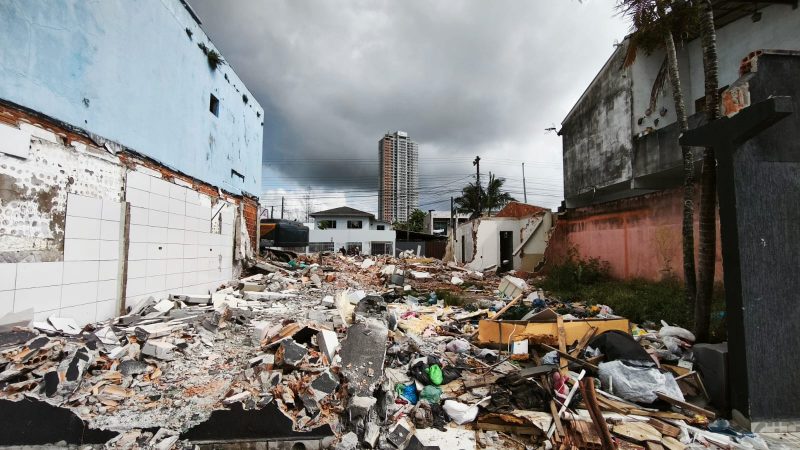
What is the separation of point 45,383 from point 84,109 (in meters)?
3.54

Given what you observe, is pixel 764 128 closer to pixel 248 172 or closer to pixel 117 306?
pixel 117 306

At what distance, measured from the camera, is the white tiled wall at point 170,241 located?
18.2 ft

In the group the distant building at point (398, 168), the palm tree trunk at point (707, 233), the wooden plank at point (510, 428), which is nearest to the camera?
the wooden plank at point (510, 428)

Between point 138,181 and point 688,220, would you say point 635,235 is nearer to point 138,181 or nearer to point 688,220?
point 688,220

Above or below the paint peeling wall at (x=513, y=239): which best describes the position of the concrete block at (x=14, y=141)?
above

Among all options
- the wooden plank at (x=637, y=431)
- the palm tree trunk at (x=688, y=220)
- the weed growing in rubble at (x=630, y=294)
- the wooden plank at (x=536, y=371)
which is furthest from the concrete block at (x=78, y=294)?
the palm tree trunk at (x=688, y=220)

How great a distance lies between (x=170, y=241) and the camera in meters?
6.52

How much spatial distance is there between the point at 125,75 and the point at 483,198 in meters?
23.6

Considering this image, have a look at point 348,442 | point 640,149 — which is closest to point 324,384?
point 348,442

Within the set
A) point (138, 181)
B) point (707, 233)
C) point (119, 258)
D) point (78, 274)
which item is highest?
point (138, 181)

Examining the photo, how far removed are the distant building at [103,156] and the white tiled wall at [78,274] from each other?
0.5 inches

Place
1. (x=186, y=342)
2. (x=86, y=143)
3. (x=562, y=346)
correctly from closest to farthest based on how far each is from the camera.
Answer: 1. (x=186, y=342)
2. (x=562, y=346)
3. (x=86, y=143)

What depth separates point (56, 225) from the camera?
4.19 metres

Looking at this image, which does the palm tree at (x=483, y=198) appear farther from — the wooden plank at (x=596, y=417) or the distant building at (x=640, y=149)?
the wooden plank at (x=596, y=417)
